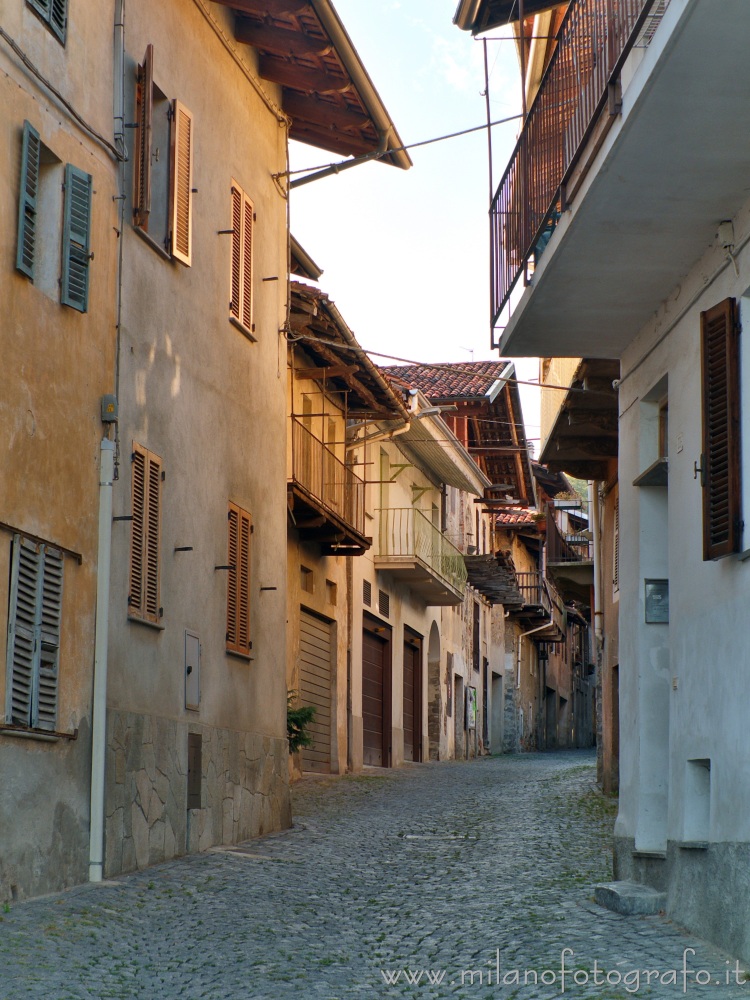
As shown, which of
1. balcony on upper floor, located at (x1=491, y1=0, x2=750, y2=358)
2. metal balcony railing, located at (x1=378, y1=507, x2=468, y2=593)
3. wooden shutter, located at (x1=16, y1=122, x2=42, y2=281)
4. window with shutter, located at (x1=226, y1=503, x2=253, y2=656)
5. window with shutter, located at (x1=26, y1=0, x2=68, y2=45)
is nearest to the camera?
balcony on upper floor, located at (x1=491, y1=0, x2=750, y2=358)

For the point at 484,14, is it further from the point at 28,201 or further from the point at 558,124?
the point at 28,201

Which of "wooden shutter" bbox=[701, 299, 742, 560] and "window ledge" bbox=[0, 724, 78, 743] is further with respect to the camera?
"window ledge" bbox=[0, 724, 78, 743]

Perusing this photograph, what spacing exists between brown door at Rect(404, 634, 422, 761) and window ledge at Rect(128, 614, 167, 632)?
18947 millimetres

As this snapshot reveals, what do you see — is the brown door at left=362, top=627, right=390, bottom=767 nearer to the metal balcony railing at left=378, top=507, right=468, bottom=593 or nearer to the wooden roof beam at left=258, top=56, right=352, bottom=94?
the metal balcony railing at left=378, top=507, right=468, bottom=593

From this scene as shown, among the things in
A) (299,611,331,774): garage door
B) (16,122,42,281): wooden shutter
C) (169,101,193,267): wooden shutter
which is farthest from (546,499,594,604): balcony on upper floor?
(16,122,42,281): wooden shutter

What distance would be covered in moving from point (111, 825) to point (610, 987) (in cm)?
500

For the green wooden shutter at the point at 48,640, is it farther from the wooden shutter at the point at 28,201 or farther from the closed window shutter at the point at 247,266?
the closed window shutter at the point at 247,266

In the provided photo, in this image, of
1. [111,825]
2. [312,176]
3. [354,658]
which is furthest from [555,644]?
[111,825]

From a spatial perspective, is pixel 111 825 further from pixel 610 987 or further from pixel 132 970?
pixel 610 987

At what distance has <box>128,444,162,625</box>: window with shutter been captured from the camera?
37.3 ft

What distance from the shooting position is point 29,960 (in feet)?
23.2

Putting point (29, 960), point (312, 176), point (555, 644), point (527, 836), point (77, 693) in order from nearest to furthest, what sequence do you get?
1. point (29, 960)
2. point (77, 693)
3. point (527, 836)
4. point (312, 176)
5. point (555, 644)

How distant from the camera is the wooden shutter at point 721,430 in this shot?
7742 millimetres

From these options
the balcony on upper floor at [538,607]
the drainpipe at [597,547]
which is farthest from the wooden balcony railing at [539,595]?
the drainpipe at [597,547]
